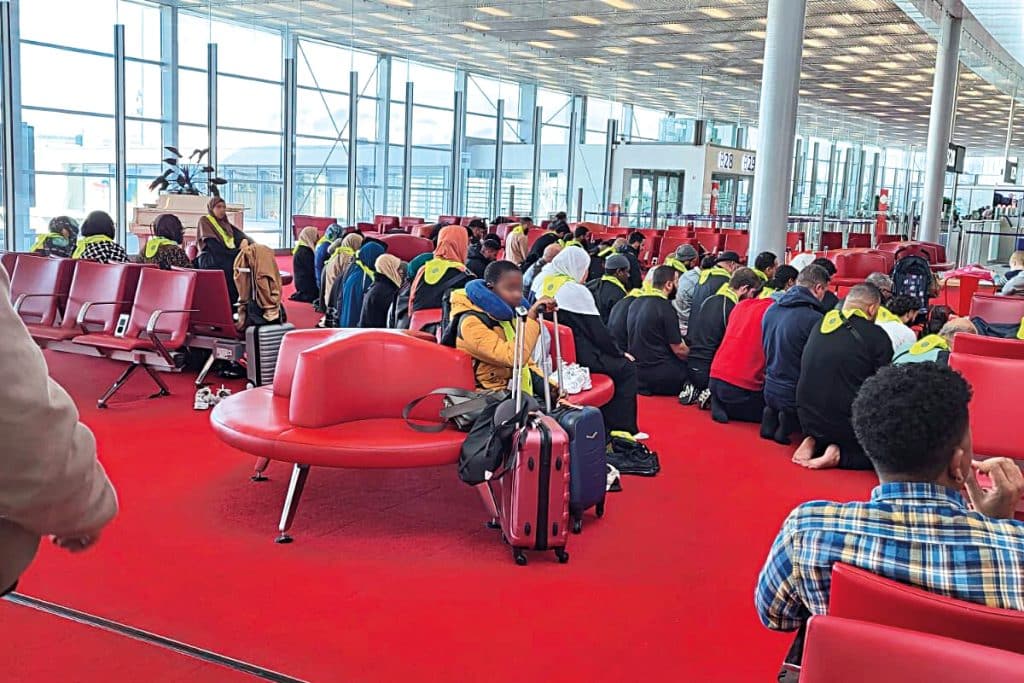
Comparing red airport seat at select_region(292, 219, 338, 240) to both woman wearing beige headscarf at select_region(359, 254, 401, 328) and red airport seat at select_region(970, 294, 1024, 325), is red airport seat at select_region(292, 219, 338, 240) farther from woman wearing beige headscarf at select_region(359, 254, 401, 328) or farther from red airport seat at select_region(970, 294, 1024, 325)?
red airport seat at select_region(970, 294, 1024, 325)

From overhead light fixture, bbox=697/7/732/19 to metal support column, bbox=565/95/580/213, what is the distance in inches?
450

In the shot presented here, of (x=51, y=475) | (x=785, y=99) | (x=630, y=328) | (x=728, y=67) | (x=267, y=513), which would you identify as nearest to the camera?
(x=51, y=475)

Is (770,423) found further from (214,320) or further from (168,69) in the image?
(168,69)

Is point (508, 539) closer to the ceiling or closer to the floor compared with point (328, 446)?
closer to the floor

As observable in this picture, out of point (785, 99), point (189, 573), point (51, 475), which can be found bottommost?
point (189, 573)

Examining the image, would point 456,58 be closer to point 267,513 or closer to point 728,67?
point 728,67

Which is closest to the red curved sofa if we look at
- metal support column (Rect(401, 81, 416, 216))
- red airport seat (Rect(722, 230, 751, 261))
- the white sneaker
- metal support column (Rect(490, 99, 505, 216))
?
the white sneaker

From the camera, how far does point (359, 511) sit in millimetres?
4688

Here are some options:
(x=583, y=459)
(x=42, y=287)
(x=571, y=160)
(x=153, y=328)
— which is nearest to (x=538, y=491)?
(x=583, y=459)

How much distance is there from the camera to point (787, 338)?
20.5 ft

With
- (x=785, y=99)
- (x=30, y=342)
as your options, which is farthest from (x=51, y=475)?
(x=785, y=99)

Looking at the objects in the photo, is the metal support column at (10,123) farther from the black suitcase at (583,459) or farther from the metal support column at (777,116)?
the black suitcase at (583,459)

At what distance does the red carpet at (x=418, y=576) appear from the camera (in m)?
3.27

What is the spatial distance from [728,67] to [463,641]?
83.9 ft
